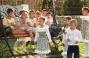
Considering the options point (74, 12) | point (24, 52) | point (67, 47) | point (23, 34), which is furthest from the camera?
point (74, 12)

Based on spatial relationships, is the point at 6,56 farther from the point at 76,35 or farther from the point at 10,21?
the point at 76,35

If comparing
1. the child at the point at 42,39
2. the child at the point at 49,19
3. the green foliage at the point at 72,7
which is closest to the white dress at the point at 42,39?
the child at the point at 42,39

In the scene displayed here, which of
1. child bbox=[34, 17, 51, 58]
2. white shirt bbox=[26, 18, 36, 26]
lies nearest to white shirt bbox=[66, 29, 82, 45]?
child bbox=[34, 17, 51, 58]

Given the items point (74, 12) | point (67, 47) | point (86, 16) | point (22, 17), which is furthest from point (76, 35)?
point (74, 12)

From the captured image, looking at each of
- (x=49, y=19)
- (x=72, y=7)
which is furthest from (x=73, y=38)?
(x=72, y=7)

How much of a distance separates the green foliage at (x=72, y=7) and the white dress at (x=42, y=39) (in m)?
8.91

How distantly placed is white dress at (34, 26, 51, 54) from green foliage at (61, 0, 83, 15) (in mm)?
8907

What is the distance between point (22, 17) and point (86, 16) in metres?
1.86

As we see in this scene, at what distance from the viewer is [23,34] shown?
8055mm

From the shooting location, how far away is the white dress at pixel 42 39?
7248mm

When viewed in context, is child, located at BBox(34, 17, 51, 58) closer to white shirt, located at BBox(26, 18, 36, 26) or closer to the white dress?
the white dress

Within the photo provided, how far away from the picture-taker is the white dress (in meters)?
7.25

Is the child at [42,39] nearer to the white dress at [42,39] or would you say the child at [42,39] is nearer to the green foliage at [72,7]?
→ the white dress at [42,39]

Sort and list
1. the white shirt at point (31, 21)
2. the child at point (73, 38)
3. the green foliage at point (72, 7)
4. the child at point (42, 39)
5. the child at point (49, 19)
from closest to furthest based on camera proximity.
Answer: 1. the child at point (73, 38)
2. the child at point (42, 39)
3. the white shirt at point (31, 21)
4. the child at point (49, 19)
5. the green foliage at point (72, 7)
